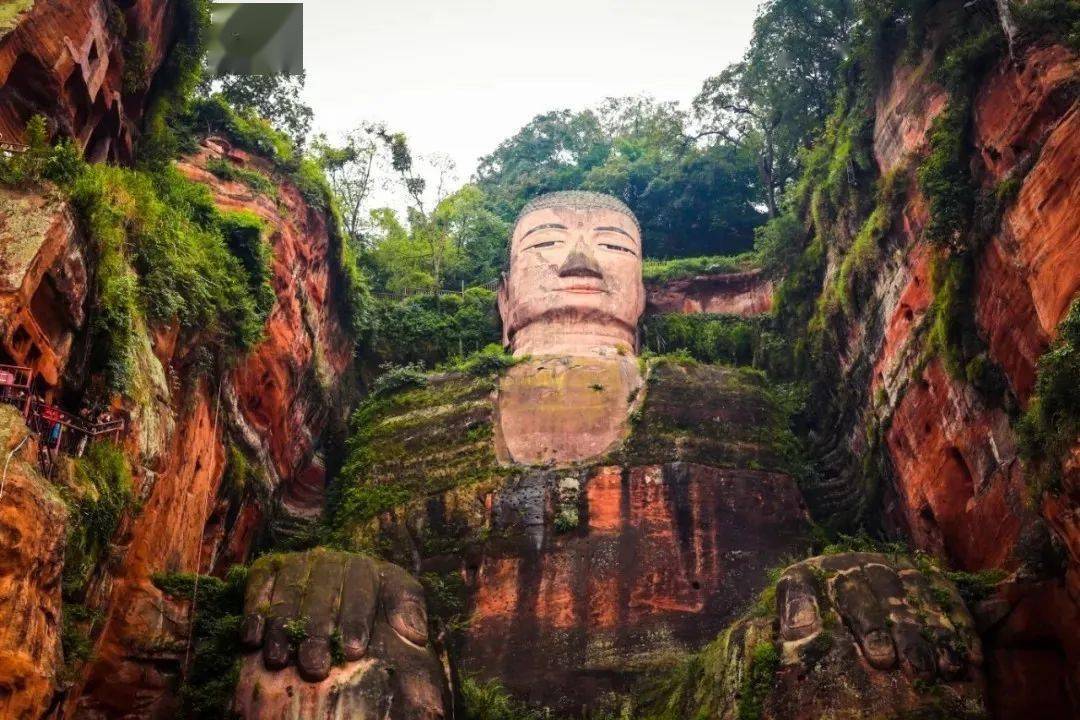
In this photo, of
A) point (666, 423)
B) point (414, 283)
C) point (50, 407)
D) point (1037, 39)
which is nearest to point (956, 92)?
point (1037, 39)

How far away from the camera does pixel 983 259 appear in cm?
1285

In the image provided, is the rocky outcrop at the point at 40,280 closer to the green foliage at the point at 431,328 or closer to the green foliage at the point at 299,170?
the green foliage at the point at 299,170

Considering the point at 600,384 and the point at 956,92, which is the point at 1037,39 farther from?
the point at 600,384

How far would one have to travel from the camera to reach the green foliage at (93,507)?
9227 mm

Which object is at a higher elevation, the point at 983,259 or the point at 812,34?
the point at 812,34

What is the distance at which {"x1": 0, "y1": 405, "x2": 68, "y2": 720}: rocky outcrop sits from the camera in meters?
7.77

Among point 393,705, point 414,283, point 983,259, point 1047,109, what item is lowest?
→ point 393,705

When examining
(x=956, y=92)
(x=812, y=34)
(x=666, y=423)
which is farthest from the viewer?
(x=812, y=34)

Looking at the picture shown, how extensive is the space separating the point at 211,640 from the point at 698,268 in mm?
15757

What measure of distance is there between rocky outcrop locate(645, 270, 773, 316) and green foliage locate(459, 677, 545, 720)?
1207 cm

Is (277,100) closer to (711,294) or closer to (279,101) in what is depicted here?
(279,101)

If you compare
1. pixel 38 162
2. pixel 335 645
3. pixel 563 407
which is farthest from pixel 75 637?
pixel 563 407

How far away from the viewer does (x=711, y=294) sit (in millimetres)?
24625

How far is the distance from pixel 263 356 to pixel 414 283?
33.6 feet
